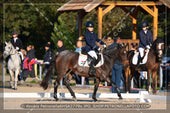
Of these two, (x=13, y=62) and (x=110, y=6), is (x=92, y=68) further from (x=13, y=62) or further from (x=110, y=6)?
(x=110, y=6)

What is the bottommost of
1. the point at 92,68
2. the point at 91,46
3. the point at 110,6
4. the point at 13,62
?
the point at 92,68

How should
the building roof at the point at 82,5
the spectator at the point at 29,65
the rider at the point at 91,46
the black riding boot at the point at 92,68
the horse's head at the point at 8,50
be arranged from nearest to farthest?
the rider at the point at 91,46, the black riding boot at the point at 92,68, the horse's head at the point at 8,50, the building roof at the point at 82,5, the spectator at the point at 29,65

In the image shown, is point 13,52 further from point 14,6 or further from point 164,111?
point 14,6

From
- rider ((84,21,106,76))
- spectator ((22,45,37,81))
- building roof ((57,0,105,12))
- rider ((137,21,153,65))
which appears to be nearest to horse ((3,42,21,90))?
spectator ((22,45,37,81))

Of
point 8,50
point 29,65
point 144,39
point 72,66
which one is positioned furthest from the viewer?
point 29,65

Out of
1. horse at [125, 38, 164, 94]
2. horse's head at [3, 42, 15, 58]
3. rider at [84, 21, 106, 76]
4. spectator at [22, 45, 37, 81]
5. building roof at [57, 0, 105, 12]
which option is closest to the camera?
rider at [84, 21, 106, 76]

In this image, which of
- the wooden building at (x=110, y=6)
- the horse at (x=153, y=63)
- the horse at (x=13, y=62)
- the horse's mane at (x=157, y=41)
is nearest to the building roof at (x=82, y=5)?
the wooden building at (x=110, y=6)

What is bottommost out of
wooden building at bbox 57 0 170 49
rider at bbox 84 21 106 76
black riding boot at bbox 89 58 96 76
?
black riding boot at bbox 89 58 96 76

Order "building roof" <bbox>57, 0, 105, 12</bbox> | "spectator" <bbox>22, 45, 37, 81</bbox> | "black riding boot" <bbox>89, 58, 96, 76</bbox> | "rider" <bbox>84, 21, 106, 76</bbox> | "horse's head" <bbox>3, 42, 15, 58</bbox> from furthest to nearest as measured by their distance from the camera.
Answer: "spectator" <bbox>22, 45, 37, 81</bbox>
"building roof" <bbox>57, 0, 105, 12</bbox>
"horse's head" <bbox>3, 42, 15, 58</bbox>
"black riding boot" <bbox>89, 58, 96, 76</bbox>
"rider" <bbox>84, 21, 106, 76</bbox>

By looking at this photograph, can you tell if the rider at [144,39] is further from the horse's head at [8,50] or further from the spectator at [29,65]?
the spectator at [29,65]

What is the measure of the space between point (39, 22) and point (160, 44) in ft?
75.9

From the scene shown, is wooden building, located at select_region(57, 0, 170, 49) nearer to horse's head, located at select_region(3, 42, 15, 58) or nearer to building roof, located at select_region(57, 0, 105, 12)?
building roof, located at select_region(57, 0, 105, 12)

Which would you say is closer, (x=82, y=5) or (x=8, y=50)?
(x=8, y=50)

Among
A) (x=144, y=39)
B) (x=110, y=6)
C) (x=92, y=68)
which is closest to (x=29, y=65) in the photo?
(x=110, y=6)
